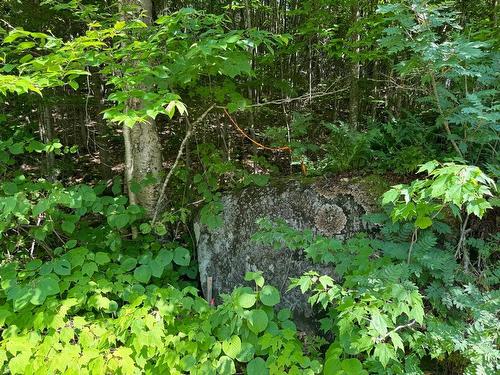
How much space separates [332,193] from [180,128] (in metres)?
2.89

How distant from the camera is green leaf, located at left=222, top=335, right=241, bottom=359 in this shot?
2.21 meters

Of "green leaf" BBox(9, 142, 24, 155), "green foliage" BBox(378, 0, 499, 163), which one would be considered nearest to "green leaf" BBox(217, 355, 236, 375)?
"green foliage" BBox(378, 0, 499, 163)

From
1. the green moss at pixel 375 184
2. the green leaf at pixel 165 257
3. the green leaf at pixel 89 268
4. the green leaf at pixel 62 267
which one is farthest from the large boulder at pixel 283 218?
the green leaf at pixel 62 267

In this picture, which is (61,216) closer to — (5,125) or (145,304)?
(145,304)

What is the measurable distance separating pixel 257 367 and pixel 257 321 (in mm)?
261

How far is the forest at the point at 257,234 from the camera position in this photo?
1982mm

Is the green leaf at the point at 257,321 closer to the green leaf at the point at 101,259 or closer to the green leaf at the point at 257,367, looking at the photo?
the green leaf at the point at 257,367

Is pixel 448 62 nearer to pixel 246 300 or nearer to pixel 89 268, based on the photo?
pixel 246 300

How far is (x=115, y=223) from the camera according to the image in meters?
2.97

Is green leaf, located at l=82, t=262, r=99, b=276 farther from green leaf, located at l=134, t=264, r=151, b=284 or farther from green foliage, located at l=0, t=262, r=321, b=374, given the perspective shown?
green leaf, located at l=134, t=264, r=151, b=284

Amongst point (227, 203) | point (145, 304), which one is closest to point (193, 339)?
point (145, 304)

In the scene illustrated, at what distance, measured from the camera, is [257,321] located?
2.28 metres

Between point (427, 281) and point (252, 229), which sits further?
point (252, 229)

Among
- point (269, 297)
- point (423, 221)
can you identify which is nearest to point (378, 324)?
point (423, 221)
